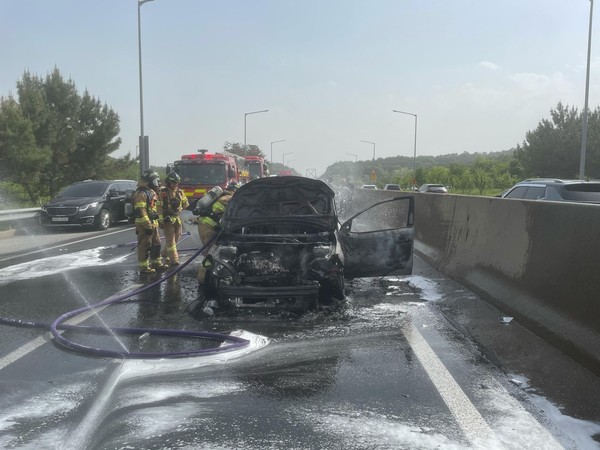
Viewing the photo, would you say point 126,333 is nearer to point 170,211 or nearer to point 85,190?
point 170,211

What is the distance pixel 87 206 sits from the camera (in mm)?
17484

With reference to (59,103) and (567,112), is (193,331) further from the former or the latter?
(567,112)

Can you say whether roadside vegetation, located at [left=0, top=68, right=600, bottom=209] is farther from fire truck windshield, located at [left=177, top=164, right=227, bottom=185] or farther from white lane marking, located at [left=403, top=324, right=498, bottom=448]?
white lane marking, located at [left=403, top=324, right=498, bottom=448]

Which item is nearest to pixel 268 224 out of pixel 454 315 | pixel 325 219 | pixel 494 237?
pixel 325 219

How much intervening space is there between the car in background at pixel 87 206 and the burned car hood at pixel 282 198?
1053cm

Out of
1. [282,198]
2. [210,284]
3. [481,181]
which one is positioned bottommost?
[210,284]

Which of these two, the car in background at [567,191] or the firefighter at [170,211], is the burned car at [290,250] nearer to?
the firefighter at [170,211]

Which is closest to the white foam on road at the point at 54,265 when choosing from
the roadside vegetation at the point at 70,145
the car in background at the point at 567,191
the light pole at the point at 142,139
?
the car in background at the point at 567,191

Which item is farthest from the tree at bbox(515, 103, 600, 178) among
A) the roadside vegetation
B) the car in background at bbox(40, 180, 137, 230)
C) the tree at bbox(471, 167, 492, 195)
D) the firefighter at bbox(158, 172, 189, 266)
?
the firefighter at bbox(158, 172, 189, 266)

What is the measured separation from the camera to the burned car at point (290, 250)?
6.27m

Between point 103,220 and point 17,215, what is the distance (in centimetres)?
301

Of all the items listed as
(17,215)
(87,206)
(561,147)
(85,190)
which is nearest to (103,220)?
(87,206)

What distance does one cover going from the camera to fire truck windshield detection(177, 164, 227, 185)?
843 inches

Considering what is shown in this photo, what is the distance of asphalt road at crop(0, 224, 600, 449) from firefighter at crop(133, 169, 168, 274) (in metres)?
2.35
